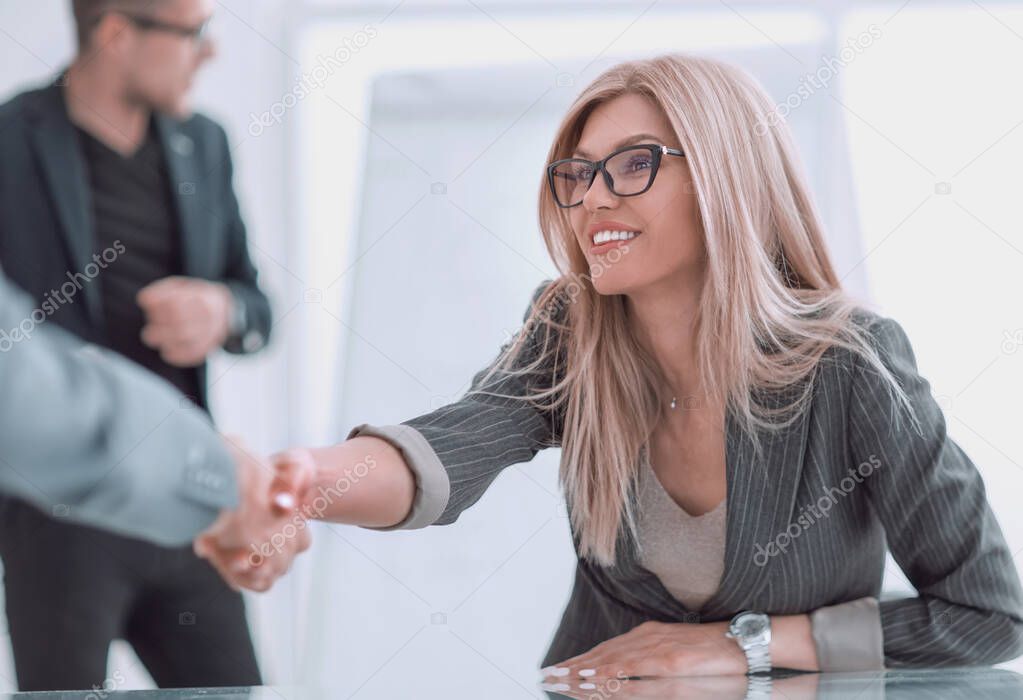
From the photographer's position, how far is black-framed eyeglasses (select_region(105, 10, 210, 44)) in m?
1.73

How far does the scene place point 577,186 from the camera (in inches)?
51.4

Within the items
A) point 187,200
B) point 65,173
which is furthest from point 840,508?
point 65,173

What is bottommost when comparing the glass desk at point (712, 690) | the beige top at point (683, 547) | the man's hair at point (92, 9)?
the glass desk at point (712, 690)

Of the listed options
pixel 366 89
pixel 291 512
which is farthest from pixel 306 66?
pixel 291 512

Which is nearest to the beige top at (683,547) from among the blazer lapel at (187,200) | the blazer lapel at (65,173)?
the blazer lapel at (187,200)

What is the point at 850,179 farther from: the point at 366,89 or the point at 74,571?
the point at 74,571

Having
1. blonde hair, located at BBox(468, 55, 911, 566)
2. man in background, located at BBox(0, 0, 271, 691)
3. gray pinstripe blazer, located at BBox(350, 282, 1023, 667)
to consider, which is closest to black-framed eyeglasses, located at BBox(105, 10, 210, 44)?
man in background, located at BBox(0, 0, 271, 691)

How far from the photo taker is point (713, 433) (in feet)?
→ 4.19

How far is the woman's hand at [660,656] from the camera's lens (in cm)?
107

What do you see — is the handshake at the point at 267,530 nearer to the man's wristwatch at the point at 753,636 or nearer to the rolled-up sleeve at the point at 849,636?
the man's wristwatch at the point at 753,636

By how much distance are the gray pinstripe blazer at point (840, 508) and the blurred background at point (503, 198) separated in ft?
3.62

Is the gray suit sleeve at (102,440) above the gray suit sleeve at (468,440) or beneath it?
beneath

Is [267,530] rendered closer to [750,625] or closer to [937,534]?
[750,625]

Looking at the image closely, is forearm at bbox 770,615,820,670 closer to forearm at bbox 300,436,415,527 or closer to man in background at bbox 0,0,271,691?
forearm at bbox 300,436,415,527
